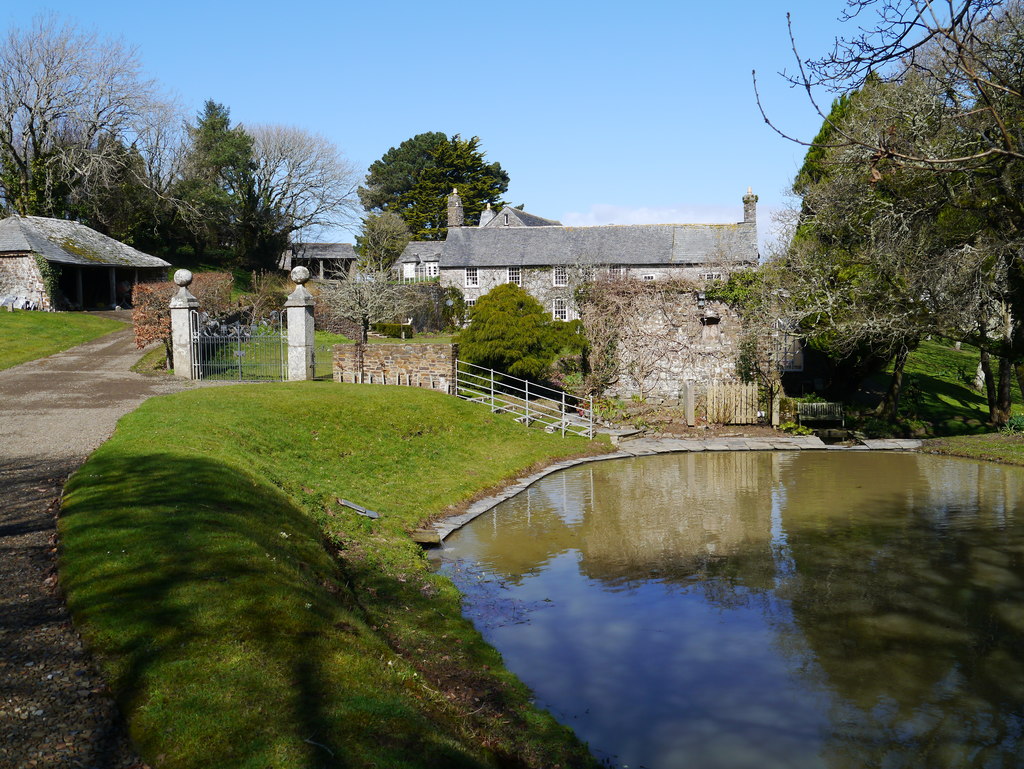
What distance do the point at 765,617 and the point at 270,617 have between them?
5.42 meters

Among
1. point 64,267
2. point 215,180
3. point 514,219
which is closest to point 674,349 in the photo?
point 64,267

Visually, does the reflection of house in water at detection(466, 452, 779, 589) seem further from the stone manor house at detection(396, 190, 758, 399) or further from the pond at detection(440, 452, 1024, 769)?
the stone manor house at detection(396, 190, 758, 399)

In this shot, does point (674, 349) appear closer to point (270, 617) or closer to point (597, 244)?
point (270, 617)

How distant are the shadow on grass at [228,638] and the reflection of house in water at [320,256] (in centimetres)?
5533

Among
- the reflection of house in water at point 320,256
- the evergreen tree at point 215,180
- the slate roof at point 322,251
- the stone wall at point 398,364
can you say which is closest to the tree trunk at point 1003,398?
the stone wall at point 398,364

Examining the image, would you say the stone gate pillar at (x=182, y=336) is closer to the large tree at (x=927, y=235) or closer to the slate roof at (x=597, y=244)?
the large tree at (x=927, y=235)

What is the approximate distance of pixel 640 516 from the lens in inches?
544

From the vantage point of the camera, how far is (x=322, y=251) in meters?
65.5

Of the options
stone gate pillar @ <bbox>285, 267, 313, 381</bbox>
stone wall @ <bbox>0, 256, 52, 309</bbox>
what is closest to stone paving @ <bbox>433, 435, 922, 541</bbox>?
stone gate pillar @ <bbox>285, 267, 313, 381</bbox>

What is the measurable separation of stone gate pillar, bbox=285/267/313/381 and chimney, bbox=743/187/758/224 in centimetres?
3156

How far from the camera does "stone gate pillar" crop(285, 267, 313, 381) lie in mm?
21156

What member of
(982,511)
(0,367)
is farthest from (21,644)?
(0,367)

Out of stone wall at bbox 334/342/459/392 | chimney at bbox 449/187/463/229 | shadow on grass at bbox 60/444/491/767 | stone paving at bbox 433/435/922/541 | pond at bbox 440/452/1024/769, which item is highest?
chimney at bbox 449/187/463/229

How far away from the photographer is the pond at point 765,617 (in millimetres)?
6680
